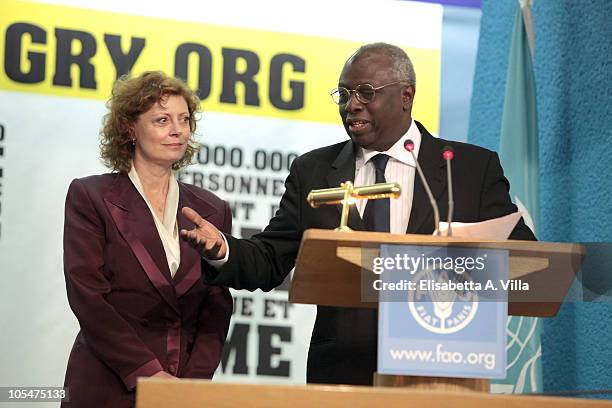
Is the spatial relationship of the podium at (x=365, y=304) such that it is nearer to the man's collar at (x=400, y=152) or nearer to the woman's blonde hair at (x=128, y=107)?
the man's collar at (x=400, y=152)

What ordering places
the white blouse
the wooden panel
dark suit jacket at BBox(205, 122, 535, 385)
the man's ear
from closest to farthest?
the wooden panel < dark suit jacket at BBox(205, 122, 535, 385) < the man's ear < the white blouse

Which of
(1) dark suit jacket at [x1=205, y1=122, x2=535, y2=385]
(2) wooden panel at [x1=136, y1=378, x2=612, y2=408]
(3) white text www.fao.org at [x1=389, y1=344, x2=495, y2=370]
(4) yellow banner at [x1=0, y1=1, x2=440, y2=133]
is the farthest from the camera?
(4) yellow banner at [x1=0, y1=1, x2=440, y2=133]

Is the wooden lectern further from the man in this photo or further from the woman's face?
the woman's face

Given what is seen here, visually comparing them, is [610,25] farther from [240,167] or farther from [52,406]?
[52,406]

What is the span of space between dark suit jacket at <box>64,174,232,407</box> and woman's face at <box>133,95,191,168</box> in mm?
151

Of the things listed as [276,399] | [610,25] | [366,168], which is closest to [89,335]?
[366,168]

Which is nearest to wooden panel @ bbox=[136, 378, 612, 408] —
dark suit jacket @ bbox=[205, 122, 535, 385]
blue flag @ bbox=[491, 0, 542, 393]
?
dark suit jacket @ bbox=[205, 122, 535, 385]

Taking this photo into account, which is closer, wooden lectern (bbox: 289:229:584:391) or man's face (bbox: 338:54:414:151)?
wooden lectern (bbox: 289:229:584:391)

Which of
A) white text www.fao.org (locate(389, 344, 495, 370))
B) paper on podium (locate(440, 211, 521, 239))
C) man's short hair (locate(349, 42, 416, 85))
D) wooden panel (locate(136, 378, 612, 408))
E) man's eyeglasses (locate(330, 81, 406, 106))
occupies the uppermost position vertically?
man's short hair (locate(349, 42, 416, 85))

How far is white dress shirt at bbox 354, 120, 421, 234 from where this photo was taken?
9.89ft

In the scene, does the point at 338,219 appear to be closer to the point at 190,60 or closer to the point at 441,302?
the point at 441,302

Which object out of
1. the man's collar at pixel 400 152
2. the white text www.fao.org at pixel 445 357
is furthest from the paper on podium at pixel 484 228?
the man's collar at pixel 400 152

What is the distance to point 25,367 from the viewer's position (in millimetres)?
4348

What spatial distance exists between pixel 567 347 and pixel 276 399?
275 cm
